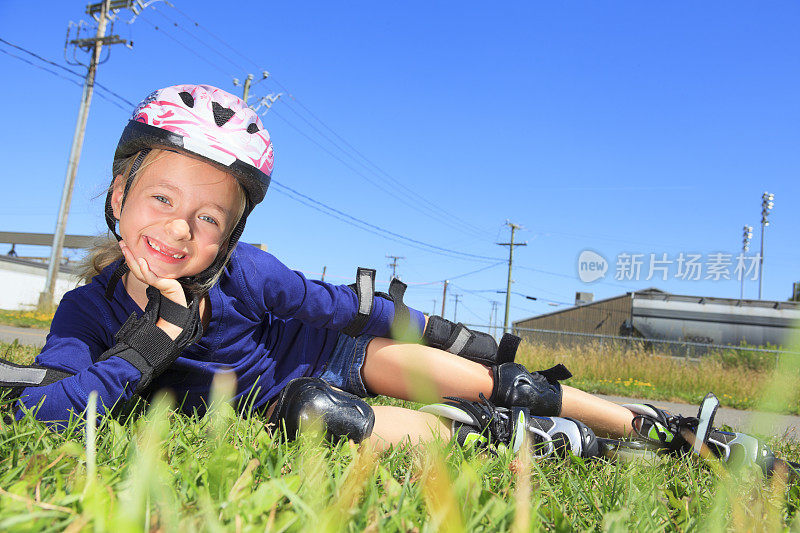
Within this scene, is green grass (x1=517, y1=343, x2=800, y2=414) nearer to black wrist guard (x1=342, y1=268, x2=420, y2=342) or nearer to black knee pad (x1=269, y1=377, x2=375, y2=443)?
black wrist guard (x1=342, y1=268, x2=420, y2=342)

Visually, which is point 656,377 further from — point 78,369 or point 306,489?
point 306,489

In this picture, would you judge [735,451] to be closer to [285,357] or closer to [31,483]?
[285,357]

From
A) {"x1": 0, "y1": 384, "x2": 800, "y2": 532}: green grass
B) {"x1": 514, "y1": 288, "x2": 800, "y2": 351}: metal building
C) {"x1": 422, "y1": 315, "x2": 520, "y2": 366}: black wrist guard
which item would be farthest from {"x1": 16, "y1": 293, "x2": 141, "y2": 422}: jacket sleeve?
{"x1": 514, "y1": 288, "x2": 800, "y2": 351}: metal building

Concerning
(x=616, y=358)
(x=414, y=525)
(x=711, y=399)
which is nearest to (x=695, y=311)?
(x=616, y=358)

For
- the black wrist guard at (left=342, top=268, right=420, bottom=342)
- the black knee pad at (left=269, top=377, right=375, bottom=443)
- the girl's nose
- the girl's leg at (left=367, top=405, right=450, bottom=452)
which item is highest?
the girl's nose

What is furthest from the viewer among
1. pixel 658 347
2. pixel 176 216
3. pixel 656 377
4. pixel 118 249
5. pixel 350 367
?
pixel 658 347

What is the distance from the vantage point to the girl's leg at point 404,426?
2.07 metres

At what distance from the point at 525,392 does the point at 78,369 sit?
5.98 ft

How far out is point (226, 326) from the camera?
224 cm

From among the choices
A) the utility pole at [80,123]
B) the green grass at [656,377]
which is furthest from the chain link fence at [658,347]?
the utility pole at [80,123]

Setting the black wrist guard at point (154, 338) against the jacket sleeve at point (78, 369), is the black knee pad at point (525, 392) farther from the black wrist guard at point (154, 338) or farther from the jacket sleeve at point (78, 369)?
the jacket sleeve at point (78, 369)

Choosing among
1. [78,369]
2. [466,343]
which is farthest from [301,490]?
[466,343]

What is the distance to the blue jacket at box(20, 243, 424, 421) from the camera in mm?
2096

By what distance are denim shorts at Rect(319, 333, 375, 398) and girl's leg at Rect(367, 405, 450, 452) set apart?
1.00 ft
